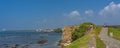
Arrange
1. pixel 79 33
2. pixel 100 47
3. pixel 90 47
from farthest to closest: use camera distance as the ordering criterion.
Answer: pixel 79 33 → pixel 100 47 → pixel 90 47

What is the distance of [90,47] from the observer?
23.9m

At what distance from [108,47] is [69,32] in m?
50.6

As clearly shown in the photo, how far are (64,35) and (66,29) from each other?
1615 mm

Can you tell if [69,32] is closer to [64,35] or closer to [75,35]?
[64,35]

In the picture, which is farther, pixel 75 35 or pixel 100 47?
pixel 75 35

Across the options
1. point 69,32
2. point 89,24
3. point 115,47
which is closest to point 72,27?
point 69,32

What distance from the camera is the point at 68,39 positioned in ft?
247

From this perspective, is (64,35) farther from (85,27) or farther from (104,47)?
(104,47)

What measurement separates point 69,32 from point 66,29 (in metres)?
1.66

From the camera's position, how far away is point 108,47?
26.3m

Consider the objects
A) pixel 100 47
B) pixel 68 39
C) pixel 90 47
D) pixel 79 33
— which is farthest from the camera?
pixel 68 39

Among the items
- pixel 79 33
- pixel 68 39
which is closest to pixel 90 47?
pixel 79 33

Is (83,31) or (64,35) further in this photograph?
(64,35)

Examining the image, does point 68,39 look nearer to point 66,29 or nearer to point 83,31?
point 66,29
